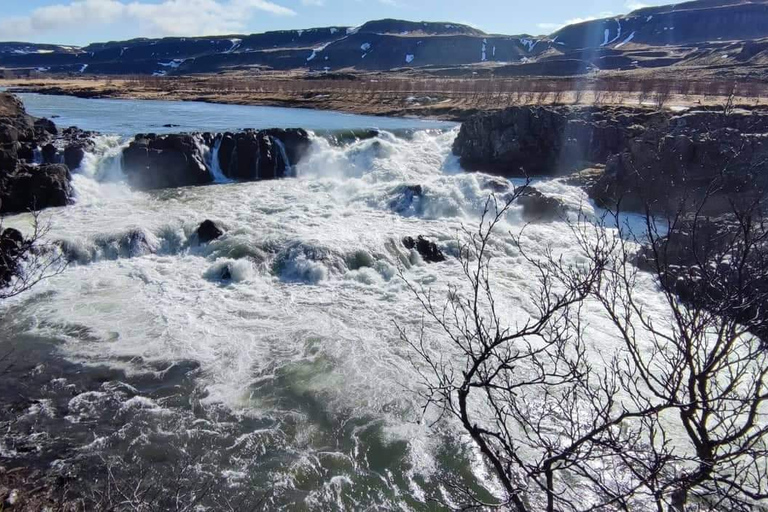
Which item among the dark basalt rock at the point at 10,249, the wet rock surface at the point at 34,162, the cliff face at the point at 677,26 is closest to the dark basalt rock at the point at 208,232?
the dark basalt rock at the point at 10,249

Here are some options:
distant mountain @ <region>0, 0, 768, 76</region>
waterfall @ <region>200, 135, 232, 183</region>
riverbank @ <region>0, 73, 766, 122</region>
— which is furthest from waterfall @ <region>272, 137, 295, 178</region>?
distant mountain @ <region>0, 0, 768, 76</region>

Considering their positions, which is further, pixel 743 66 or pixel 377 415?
pixel 743 66

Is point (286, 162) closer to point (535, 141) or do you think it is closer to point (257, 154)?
point (257, 154)

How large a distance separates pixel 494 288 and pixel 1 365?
42.3 feet

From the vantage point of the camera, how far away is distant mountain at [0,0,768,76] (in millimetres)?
114062

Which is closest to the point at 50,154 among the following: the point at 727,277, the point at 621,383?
the point at 621,383

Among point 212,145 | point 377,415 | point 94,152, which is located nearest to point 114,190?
point 94,152

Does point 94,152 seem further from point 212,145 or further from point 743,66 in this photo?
point 743,66

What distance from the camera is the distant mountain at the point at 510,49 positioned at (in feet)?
374

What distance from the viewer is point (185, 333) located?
12.9m

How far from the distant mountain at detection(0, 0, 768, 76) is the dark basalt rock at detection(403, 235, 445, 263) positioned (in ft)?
337

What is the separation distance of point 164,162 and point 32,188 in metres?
6.34

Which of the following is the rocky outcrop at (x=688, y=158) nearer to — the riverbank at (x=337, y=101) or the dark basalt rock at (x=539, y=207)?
the dark basalt rock at (x=539, y=207)

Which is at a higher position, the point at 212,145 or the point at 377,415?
the point at 212,145
